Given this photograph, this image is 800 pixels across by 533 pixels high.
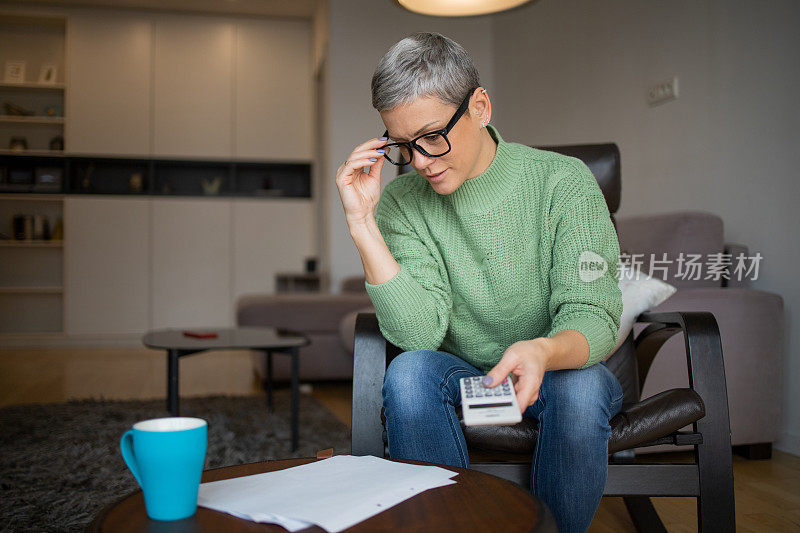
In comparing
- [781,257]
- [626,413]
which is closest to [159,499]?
[626,413]

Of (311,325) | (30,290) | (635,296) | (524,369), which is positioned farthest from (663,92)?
(30,290)

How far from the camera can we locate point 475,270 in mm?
1255

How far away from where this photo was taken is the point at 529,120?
4.37 metres

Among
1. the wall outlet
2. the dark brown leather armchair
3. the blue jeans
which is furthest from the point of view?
the wall outlet

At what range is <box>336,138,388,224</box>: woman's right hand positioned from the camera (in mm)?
1166

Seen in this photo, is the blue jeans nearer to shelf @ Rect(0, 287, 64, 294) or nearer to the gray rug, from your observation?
the gray rug

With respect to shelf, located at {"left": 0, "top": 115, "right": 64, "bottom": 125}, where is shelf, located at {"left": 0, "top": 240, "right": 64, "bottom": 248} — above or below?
below

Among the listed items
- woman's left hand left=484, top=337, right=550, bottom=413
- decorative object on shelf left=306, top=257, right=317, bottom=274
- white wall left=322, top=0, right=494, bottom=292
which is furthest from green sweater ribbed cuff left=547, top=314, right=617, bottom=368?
decorative object on shelf left=306, top=257, right=317, bottom=274

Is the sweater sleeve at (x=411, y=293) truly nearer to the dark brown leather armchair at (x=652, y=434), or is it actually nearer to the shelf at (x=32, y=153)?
the dark brown leather armchair at (x=652, y=434)

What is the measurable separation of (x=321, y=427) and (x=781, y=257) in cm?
178

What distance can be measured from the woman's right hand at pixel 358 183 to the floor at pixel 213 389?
1003mm

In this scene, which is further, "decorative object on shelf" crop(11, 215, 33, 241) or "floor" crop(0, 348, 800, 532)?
"decorative object on shelf" crop(11, 215, 33, 241)

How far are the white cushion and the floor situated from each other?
1.66ft

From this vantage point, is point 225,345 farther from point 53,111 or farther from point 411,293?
point 53,111
